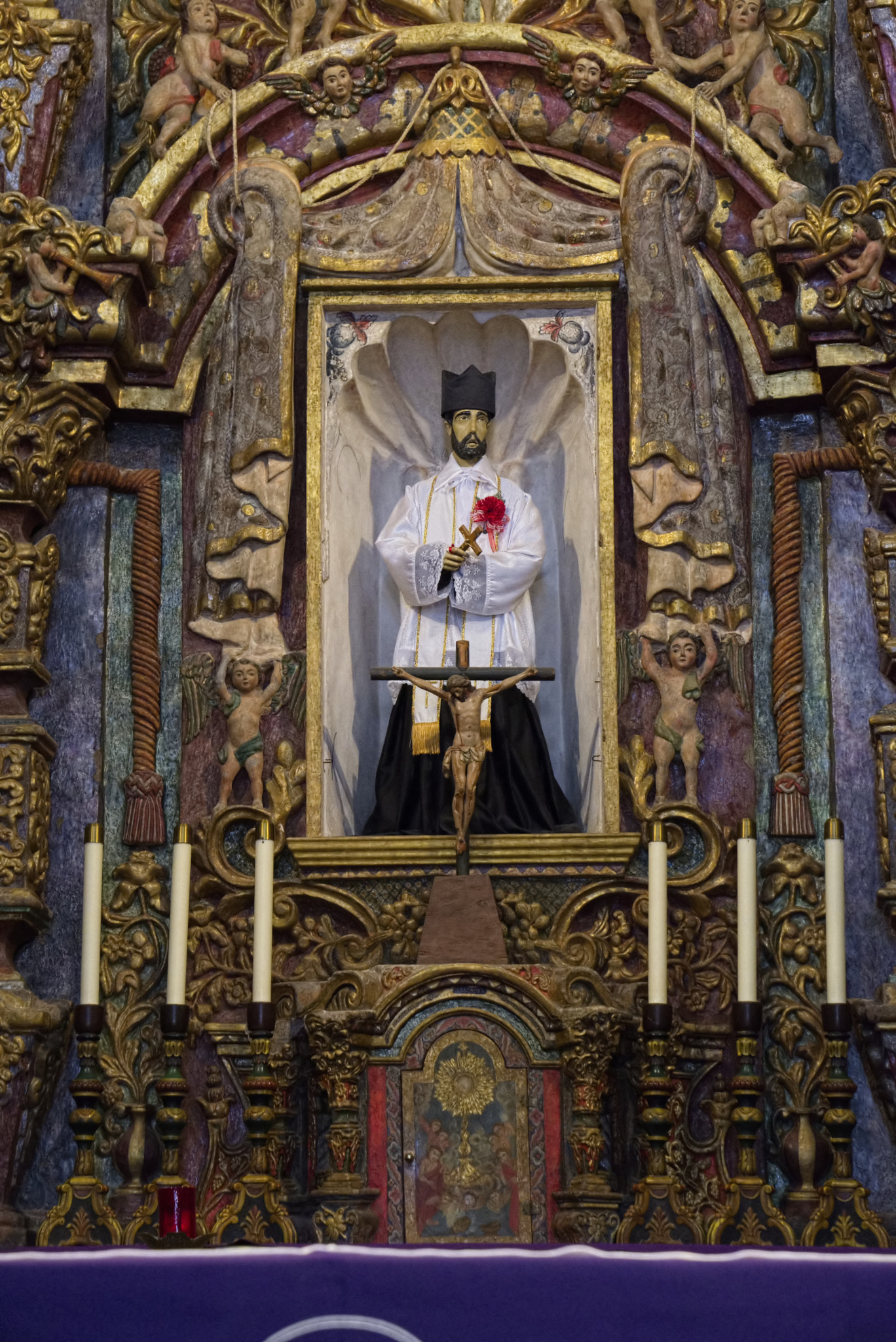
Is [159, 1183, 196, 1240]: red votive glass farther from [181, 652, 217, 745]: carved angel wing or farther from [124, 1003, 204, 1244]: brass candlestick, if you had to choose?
[181, 652, 217, 745]: carved angel wing

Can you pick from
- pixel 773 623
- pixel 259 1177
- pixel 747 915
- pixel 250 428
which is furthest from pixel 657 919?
pixel 250 428

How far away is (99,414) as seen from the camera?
359 inches

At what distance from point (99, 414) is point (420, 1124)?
128 inches

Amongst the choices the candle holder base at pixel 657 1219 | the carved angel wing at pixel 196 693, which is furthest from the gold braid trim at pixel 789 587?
the carved angel wing at pixel 196 693

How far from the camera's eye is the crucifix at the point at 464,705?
826cm

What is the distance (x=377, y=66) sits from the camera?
31.6 ft

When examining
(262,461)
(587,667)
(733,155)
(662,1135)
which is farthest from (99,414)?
(662,1135)

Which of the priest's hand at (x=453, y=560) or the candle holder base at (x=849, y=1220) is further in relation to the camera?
the priest's hand at (x=453, y=560)

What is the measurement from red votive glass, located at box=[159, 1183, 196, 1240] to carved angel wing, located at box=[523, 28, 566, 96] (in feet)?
16.8

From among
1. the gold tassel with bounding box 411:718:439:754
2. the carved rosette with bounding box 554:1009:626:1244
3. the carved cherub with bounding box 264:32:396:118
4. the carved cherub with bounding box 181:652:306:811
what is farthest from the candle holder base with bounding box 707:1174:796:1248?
the carved cherub with bounding box 264:32:396:118

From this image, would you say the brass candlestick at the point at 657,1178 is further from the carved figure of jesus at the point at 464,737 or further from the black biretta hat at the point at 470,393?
the black biretta hat at the point at 470,393

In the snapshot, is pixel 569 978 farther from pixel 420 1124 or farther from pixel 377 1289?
pixel 377 1289

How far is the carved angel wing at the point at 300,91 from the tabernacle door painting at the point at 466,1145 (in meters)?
4.17

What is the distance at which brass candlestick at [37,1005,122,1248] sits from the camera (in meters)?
7.06
